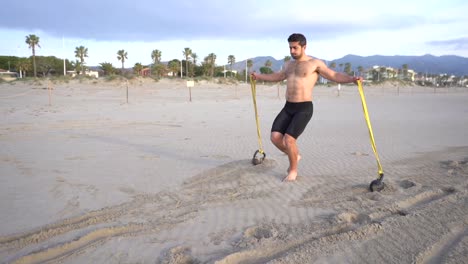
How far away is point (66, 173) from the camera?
5.61m

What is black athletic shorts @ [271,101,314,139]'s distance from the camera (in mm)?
4980

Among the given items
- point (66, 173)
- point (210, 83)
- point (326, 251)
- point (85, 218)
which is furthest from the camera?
point (210, 83)

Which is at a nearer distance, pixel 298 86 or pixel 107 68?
pixel 298 86

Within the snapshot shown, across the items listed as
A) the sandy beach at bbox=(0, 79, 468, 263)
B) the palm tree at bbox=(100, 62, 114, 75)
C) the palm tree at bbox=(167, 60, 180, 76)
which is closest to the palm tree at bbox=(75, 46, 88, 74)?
the palm tree at bbox=(100, 62, 114, 75)

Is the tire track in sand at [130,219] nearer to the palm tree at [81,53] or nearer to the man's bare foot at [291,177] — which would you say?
the man's bare foot at [291,177]

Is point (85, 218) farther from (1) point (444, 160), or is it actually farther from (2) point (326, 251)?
(1) point (444, 160)

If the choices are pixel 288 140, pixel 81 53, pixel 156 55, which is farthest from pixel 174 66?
pixel 288 140

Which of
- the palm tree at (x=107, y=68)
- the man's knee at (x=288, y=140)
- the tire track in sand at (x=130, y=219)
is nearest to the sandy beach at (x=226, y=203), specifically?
the tire track in sand at (x=130, y=219)

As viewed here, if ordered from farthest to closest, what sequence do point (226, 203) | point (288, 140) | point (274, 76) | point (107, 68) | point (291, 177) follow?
1. point (107, 68)
2. point (274, 76)
3. point (291, 177)
4. point (288, 140)
5. point (226, 203)

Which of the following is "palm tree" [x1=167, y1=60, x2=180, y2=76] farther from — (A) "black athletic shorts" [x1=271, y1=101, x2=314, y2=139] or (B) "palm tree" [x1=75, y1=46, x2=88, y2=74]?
(A) "black athletic shorts" [x1=271, y1=101, x2=314, y2=139]

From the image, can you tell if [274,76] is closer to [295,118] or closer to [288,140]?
[295,118]

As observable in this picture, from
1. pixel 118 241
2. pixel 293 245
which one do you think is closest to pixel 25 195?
pixel 118 241

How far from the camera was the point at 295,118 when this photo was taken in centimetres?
501

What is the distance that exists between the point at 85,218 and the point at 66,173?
6.94 feet
